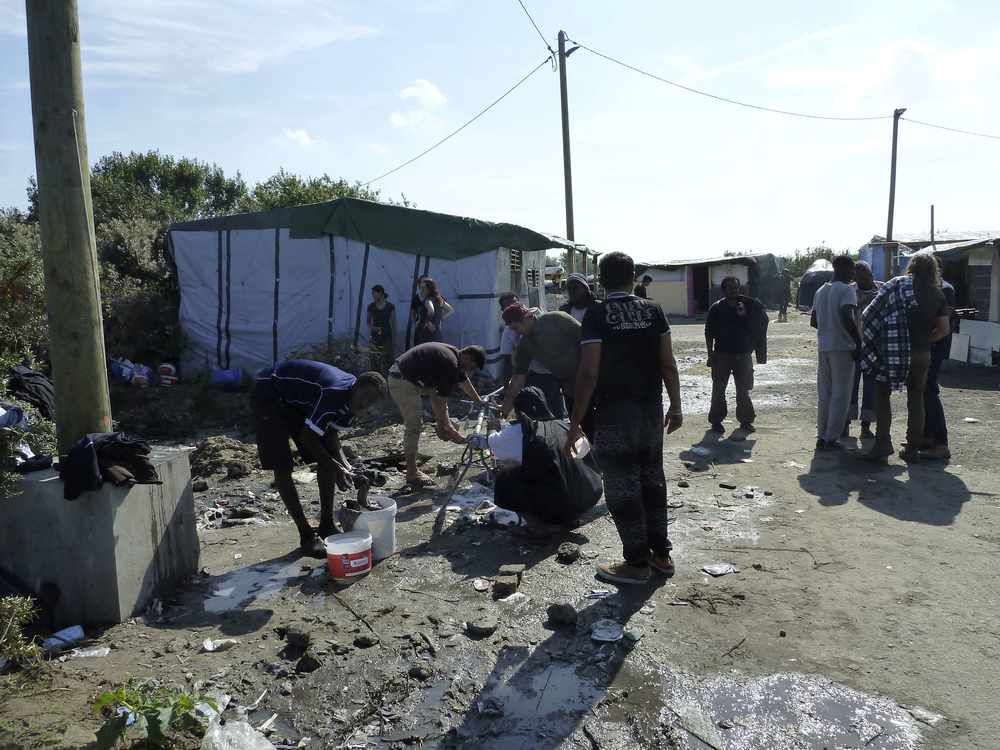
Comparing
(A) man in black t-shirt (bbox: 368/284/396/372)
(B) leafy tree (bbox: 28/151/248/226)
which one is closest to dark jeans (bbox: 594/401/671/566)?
(A) man in black t-shirt (bbox: 368/284/396/372)

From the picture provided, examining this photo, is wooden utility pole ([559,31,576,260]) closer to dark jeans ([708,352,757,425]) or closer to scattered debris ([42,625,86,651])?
dark jeans ([708,352,757,425])

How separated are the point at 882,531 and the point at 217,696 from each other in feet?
14.2

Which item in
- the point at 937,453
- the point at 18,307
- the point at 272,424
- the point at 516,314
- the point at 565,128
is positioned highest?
the point at 565,128

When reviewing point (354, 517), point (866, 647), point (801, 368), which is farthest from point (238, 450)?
point (801, 368)

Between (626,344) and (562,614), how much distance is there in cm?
148

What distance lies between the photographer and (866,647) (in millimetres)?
3539

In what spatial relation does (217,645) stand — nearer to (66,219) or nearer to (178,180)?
(66,219)

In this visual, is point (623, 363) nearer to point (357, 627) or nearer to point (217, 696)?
point (357, 627)

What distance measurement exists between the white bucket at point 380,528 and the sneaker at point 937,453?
5.16 meters

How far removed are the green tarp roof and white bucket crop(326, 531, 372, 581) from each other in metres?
8.01

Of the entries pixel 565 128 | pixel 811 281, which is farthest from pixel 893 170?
pixel 565 128

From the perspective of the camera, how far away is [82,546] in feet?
12.9

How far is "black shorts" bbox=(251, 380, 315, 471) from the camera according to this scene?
4.92m

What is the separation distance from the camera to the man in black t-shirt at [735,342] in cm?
809
